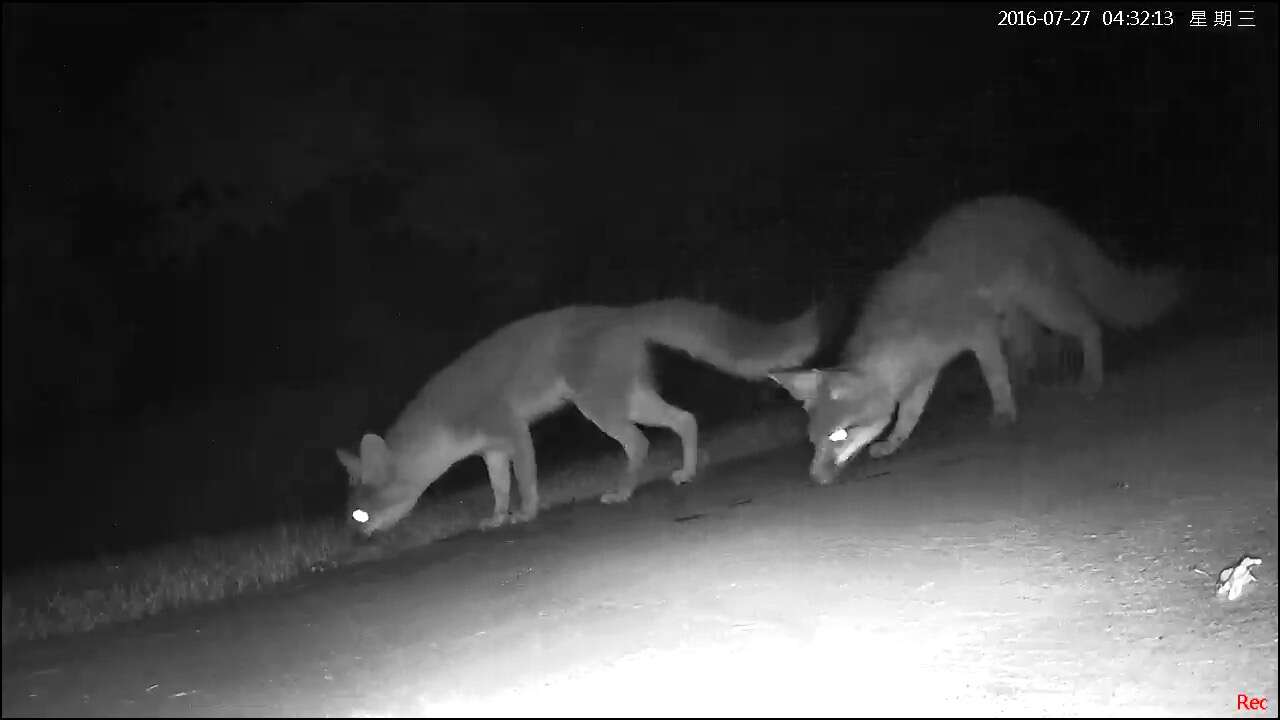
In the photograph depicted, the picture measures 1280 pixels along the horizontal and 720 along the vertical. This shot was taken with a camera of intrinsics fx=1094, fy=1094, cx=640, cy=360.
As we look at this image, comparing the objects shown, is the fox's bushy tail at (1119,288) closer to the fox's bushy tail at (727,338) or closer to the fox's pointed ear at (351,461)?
the fox's bushy tail at (727,338)

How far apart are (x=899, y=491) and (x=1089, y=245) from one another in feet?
17.5

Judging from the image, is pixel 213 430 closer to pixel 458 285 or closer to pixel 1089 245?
pixel 458 285

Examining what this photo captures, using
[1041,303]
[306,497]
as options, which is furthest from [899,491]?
[306,497]

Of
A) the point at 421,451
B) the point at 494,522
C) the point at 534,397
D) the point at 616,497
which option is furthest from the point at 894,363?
the point at 421,451

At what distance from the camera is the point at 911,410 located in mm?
10812

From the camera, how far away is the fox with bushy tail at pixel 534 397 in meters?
10.2

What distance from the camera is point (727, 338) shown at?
435 inches

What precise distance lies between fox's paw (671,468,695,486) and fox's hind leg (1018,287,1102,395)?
12.7ft

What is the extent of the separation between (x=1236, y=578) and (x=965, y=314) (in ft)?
19.1

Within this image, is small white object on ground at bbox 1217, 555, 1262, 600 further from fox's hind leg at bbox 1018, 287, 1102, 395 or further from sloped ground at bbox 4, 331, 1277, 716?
fox's hind leg at bbox 1018, 287, 1102, 395

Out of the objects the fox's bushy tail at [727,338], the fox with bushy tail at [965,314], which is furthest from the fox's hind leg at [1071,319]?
the fox's bushy tail at [727,338]

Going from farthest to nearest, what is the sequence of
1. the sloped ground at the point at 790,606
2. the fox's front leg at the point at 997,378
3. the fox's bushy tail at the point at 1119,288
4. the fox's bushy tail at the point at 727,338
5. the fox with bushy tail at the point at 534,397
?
the fox's bushy tail at the point at 1119,288
the fox's bushy tail at the point at 727,338
the fox's front leg at the point at 997,378
the fox with bushy tail at the point at 534,397
the sloped ground at the point at 790,606

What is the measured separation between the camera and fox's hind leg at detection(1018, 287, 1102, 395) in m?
10.8

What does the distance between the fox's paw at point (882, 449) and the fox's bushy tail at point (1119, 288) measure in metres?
3.12
